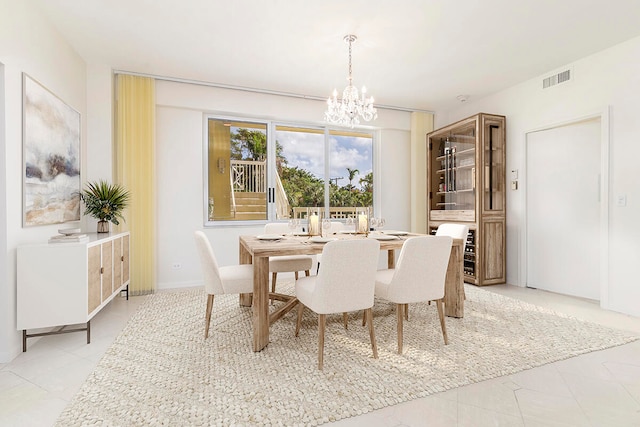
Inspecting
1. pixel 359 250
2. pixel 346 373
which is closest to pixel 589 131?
pixel 359 250

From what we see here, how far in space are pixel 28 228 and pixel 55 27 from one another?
1858 mm

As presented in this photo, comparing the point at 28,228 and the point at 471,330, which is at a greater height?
the point at 28,228

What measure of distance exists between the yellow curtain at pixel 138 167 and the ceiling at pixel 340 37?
0.91ft

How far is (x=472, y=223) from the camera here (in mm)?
4484

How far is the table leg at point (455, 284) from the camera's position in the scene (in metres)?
3.00

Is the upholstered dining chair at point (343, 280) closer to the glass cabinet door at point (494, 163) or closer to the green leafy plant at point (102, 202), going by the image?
the green leafy plant at point (102, 202)

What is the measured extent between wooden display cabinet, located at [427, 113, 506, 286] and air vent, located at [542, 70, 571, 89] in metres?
0.63

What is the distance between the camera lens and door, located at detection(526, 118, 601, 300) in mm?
3703

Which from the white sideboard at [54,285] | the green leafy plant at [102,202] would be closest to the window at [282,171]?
the green leafy plant at [102,202]

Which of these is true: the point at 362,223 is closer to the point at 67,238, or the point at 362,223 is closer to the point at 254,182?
the point at 254,182

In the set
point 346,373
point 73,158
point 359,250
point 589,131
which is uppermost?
point 589,131

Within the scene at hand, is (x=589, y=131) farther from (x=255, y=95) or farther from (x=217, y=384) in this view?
(x=217, y=384)

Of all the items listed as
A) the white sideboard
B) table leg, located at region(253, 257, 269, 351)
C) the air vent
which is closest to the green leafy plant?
the white sideboard

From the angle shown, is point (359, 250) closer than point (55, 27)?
Yes
